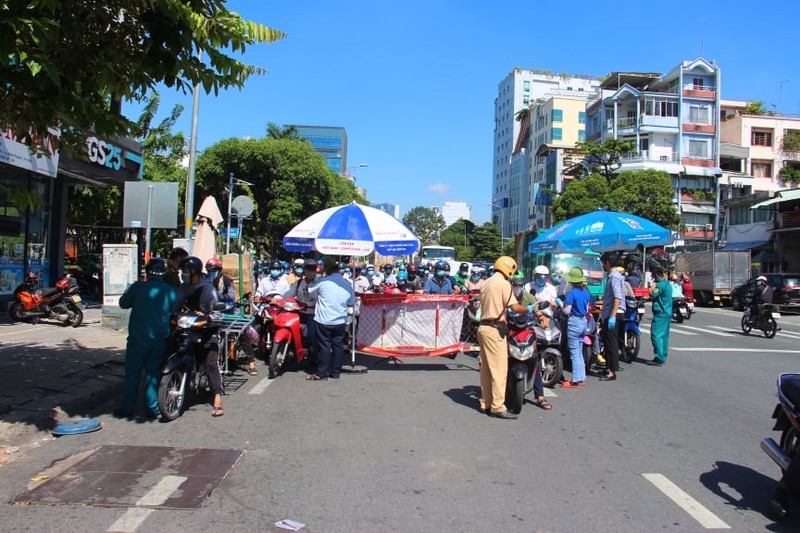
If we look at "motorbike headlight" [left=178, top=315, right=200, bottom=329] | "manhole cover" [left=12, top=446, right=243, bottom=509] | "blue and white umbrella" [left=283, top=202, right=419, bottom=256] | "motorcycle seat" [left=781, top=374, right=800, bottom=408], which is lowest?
"manhole cover" [left=12, top=446, right=243, bottom=509]

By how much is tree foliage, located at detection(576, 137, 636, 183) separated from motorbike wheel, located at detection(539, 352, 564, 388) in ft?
138

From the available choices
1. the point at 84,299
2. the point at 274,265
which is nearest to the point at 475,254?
the point at 84,299

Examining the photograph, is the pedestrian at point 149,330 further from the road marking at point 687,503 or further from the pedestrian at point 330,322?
the road marking at point 687,503

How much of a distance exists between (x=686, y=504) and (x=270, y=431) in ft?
12.6

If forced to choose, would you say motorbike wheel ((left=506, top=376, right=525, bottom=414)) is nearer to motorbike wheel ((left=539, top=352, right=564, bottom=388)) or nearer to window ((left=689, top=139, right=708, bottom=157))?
motorbike wheel ((left=539, top=352, right=564, bottom=388))

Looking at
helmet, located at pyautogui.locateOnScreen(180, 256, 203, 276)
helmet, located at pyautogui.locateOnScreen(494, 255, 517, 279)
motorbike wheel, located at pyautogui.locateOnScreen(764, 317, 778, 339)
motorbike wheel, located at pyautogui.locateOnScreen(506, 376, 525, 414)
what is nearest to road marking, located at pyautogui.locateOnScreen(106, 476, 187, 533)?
helmet, located at pyautogui.locateOnScreen(180, 256, 203, 276)

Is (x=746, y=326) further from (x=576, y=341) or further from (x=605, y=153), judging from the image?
(x=605, y=153)

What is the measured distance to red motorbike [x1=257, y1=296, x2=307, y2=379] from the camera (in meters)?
8.94

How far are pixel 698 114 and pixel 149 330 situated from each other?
6002cm

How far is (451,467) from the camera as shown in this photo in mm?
5145

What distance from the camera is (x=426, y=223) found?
125 metres

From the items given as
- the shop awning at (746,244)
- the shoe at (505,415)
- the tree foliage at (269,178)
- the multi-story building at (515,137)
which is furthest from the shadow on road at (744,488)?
the multi-story building at (515,137)

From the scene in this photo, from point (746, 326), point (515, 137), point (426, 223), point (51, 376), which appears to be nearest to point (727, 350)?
point (746, 326)

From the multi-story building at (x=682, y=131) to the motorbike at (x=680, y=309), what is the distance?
116 ft
